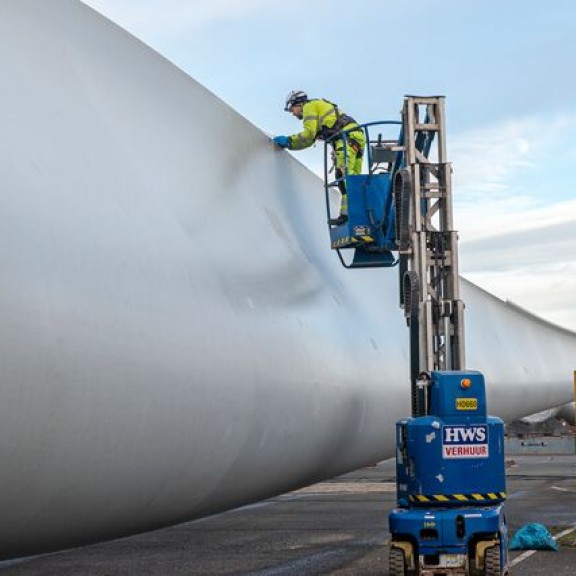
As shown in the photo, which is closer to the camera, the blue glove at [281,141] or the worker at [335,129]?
the blue glove at [281,141]

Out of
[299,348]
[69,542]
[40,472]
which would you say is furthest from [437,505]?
[40,472]

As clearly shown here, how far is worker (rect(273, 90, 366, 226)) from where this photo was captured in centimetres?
1562

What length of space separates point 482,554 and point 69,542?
20.2ft

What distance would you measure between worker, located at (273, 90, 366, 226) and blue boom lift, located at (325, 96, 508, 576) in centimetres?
13

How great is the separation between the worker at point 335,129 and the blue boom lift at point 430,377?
128 mm

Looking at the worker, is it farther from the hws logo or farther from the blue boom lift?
the hws logo

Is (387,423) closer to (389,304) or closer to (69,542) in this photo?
(389,304)

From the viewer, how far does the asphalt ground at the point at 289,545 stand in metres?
17.2

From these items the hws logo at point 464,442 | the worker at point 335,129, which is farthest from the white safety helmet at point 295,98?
the hws logo at point 464,442

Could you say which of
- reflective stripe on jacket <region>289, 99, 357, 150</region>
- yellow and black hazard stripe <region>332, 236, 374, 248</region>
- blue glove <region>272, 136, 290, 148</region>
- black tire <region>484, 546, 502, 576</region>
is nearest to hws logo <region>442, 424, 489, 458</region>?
black tire <region>484, 546, 502, 576</region>

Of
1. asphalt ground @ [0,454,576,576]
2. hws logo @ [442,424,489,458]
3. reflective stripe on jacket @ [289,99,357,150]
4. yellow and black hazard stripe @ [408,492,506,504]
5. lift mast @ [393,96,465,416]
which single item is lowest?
asphalt ground @ [0,454,576,576]

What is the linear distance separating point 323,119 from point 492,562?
643 centimetres

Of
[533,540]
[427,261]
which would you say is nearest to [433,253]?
[427,261]

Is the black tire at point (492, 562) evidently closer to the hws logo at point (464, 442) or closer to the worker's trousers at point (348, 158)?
the hws logo at point (464, 442)
